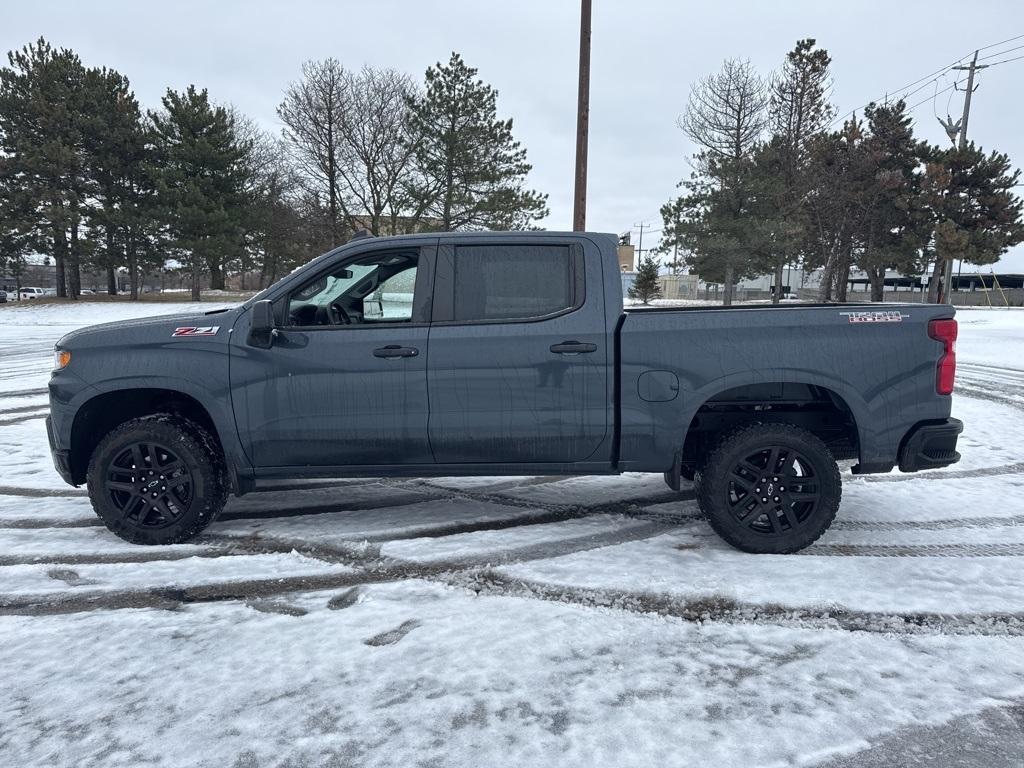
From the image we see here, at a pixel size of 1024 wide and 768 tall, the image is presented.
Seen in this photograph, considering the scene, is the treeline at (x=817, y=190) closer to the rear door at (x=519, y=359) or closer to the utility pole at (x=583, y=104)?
the utility pole at (x=583, y=104)

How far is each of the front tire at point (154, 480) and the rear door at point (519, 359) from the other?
149 cm

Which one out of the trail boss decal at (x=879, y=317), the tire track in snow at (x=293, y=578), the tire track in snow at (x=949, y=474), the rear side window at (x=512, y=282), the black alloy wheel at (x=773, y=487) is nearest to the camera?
the tire track in snow at (x=293, y=578)

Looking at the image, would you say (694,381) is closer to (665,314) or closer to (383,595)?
(665,314)

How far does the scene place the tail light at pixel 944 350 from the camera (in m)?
3.91

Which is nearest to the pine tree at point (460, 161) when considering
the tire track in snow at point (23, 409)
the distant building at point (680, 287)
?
the tire track in snow at point (23, 409)

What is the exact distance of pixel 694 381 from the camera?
3.96 metres

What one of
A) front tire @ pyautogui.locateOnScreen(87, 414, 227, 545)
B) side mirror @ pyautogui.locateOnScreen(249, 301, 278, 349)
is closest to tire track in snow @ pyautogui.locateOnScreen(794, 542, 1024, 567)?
side mirror @ pyautogui.locateOnScreen(249, 301, 278, 349)

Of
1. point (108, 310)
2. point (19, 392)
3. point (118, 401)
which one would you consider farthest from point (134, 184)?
point (118, 401)

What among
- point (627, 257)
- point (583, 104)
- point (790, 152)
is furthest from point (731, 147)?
point (627, 257)

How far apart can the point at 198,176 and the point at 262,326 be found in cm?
3889

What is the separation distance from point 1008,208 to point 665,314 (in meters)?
46.8

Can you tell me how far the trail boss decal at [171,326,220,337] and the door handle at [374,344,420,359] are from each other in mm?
1044

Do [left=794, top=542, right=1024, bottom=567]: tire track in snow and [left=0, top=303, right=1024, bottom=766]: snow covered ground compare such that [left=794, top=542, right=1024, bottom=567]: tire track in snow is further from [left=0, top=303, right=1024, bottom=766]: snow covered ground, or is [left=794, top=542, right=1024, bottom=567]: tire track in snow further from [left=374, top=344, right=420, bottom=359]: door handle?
[left=374, top=344, right=420, bottom=359]: door handle

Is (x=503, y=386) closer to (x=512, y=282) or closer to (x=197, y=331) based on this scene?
(x=512, y=282)
